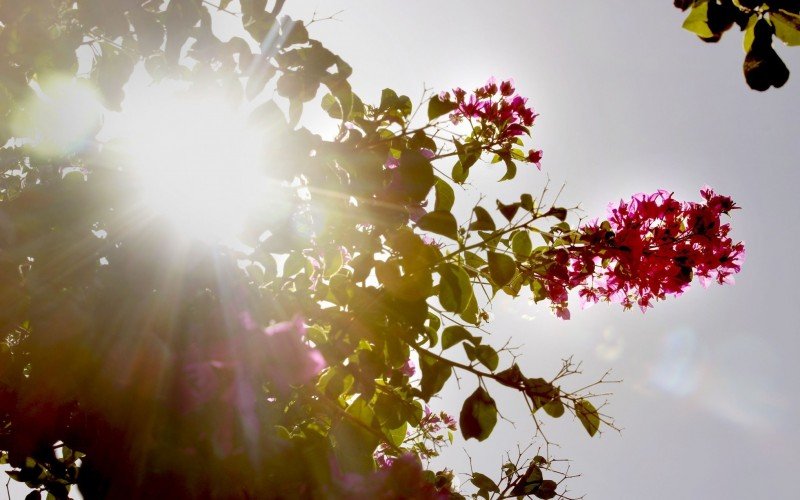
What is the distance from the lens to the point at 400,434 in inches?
72.6

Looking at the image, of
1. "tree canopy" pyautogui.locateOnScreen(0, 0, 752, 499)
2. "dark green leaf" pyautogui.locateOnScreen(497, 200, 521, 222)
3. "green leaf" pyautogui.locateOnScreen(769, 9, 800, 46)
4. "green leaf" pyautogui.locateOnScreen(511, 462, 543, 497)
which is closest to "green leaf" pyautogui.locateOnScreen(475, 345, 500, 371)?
"tree canopy" pyautogui.locateOnScreen(0, 0, 752, 499)

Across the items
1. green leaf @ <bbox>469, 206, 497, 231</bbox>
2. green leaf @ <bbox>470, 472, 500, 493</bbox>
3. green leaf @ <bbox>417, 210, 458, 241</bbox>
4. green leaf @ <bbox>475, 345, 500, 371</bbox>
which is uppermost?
green leaf @ <bbox>469, 206, 497, 231</bbox>

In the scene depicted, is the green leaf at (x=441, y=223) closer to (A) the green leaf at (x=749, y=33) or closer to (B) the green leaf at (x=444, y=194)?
(B) the green leaf at (x=444, y=194)

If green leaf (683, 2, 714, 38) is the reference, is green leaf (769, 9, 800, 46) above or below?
below

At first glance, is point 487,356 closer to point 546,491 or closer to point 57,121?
point 546,491

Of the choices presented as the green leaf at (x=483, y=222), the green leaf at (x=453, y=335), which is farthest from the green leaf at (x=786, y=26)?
the green leaf at (x=453, y=335)

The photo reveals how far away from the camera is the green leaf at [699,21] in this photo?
39.7 inches

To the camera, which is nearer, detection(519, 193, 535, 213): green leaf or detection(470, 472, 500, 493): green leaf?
detection(519, 193, 535, 213): green leaf

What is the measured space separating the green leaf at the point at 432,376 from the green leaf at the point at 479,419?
124 millimetres

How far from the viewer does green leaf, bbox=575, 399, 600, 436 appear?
1.60 metres

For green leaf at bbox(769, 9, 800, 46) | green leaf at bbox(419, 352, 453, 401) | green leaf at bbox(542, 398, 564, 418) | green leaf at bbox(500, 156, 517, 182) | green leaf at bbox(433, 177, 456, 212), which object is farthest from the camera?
green leaf at bbox(500, 156, 517, 182)

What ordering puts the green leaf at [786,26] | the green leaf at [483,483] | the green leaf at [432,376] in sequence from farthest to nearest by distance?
the green leaf at [483,483]
the green leaf at [432,376]
the green leaf at [786,26]

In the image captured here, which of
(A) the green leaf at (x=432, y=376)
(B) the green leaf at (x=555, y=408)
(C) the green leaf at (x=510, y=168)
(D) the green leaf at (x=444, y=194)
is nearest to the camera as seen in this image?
(A) the green leaf at (x=432, y=376)

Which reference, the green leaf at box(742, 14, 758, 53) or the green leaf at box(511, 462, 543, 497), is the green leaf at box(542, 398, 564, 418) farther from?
the green leaf at box(742, 14, 758, 53)
